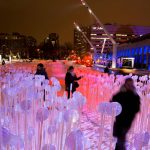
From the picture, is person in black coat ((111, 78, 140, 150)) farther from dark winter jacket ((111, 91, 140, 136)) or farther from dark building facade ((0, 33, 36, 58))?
dark building facade ((0, 33, 36, 58))

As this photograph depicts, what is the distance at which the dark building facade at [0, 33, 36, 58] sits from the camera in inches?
3970

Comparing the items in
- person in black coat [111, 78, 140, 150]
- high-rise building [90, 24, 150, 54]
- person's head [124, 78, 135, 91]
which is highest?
high-rise building [90, 24, 150, 54]

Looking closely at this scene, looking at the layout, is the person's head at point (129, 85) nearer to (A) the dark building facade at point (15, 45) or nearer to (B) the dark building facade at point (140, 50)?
(B) the dark building facade at point (140, 50)

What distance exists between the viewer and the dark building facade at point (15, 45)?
100844mm

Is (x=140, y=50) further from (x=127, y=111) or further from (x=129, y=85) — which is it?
(x=127, y=111)

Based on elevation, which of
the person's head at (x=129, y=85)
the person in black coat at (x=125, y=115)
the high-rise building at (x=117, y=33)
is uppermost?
the high-rise building at (x=117, y=33)

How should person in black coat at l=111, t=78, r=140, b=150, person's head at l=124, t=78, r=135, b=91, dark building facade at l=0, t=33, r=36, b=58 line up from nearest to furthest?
person in black coat at l=111, t=78, r=140, b=150 → person's head at l=124, t=78, r=135, b=91 → dark building facade at l=0, t=33, r=36, b=58

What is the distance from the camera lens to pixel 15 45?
378ft

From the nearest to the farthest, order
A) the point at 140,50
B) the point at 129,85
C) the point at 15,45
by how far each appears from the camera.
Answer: the point at 129,85
the point at 140,50
the point at 15,45

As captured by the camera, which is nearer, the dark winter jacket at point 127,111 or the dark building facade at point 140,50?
the dark winter jacket at point 127,111

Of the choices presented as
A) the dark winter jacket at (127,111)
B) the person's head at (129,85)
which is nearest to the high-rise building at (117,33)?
the person's head at (129,85)

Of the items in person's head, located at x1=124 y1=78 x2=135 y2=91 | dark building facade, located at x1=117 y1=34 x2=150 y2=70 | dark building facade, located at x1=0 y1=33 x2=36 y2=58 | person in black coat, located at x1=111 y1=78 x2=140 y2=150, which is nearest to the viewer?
person in black coat, located at x1=111 y1=78 x2=140 y2=150

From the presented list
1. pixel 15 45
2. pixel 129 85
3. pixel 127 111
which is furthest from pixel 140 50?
pixel 15 45

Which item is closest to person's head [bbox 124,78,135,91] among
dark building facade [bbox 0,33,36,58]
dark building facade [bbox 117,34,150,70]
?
dark building facade [bbox 117,34,150,70]
